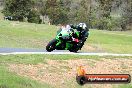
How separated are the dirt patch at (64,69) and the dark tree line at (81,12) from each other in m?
64.0

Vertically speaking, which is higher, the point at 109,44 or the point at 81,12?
the point at 109,44

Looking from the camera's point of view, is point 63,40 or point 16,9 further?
point 16,9

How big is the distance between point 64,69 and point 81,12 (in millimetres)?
84866

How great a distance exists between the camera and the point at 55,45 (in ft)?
57.8

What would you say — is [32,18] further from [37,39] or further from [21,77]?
[21,77]

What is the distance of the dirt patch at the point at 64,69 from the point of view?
16.8 m

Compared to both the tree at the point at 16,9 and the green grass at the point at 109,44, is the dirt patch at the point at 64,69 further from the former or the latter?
the tree at the point at 16,9

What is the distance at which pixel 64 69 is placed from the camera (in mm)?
18562

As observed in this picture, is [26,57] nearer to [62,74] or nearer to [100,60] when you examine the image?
[62,74]

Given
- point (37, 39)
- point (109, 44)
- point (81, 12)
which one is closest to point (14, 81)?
point (37, 39)

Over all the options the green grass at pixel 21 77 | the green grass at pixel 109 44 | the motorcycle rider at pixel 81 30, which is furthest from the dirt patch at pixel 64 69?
the green grass at pixel 109 44

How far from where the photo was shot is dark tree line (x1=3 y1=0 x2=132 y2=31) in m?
92.4

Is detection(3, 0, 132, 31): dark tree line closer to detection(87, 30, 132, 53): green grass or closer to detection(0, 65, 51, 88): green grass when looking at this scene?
detection(87, 30, 132, 53): green grass

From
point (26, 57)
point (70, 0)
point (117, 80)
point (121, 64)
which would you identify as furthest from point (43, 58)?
point (70, 0)
